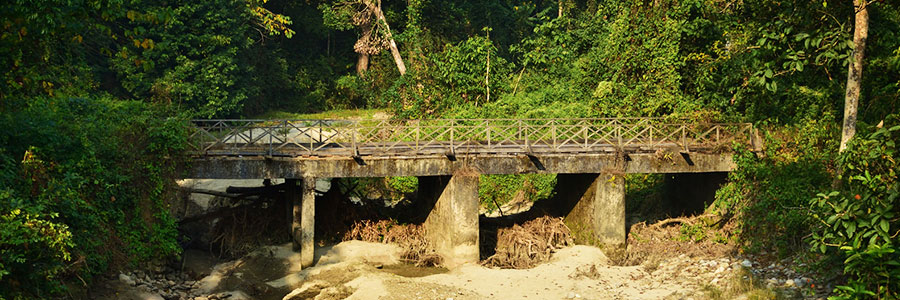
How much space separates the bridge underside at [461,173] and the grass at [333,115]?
2195cm

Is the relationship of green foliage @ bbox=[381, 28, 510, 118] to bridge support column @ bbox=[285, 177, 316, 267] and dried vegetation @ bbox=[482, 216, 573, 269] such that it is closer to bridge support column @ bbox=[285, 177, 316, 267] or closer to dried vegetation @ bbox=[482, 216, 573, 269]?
dried vegetation @ bbox=[482, 216, 573, 269]

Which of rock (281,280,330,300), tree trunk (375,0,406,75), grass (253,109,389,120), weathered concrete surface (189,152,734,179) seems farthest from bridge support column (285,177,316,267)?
grass (253,109,389,120)

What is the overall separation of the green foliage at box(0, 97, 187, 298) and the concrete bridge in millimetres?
1333

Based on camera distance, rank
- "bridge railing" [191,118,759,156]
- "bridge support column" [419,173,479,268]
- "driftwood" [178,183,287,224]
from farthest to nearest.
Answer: "driftwood" [178,183,287,224]
"bridge support column" [419,173,479,268]
"bridge railing" [191,118,759,156]

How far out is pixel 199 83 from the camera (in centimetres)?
3912

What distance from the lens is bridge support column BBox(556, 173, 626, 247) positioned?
23.3 meters

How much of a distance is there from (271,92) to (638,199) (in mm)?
26604

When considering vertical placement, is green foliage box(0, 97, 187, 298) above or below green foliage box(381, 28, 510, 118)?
below

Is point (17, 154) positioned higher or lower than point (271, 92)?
lower

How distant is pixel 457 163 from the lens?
2270cm

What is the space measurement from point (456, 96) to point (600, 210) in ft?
46.3

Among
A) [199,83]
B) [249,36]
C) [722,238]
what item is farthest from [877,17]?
[249,36]

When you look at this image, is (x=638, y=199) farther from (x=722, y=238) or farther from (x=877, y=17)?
(x=877, y=17)

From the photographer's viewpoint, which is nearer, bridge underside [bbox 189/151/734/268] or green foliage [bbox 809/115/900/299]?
green foliage [bbox 809/115/900/299]
